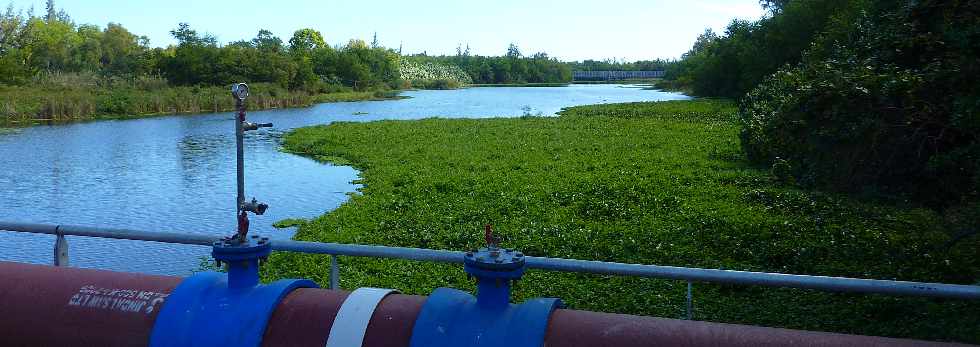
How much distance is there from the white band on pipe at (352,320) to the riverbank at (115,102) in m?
51.2

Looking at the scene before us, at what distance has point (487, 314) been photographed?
375cm

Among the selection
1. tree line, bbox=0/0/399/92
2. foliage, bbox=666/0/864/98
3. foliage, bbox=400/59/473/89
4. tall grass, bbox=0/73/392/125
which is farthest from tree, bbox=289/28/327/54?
foliage, bbox=666/0/864/98

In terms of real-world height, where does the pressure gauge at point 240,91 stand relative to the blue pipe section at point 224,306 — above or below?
above

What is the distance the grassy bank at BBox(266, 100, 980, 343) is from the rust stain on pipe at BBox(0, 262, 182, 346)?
20.9 feet

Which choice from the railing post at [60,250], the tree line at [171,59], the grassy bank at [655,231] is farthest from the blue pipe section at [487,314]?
the tree line at [171,59]

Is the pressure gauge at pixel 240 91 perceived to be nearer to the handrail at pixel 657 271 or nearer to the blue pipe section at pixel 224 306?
the blue pipe section at pixel 224 306

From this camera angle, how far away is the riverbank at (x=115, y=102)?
2003 inches

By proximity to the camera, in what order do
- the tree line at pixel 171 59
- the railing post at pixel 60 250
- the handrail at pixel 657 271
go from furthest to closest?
the tree line at pixel 171 59 → the railing post at pixel 60 250 → the handrail at pixel 657 271

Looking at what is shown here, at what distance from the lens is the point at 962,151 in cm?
873

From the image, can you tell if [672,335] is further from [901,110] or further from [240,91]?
[901,110]

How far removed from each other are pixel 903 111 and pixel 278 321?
8660 millimetres

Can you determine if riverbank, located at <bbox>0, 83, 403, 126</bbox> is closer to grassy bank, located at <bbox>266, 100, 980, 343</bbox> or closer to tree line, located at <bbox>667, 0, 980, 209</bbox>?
grassy bank, located at <bbox>266, 100, 980, 343</bbox>

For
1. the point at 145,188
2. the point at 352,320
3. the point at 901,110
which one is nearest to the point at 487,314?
the point at 352,320

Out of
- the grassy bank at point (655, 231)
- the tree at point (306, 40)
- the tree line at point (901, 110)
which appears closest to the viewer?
the tree line at point (901, 110)
